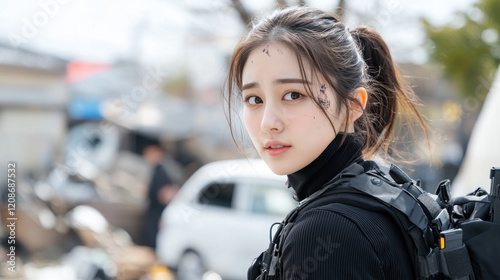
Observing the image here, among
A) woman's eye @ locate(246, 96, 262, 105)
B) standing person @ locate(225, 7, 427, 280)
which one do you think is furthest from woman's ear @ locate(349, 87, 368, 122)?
woman's eye @ locate(246, 96, 262, 105)

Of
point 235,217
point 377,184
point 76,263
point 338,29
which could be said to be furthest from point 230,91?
point 235,217

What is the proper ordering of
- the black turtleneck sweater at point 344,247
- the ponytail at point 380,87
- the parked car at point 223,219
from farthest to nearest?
1. the parked car at point 223,219
2. the ponytail at point 380,87
3. the black turtleneck sweater at point 344,247

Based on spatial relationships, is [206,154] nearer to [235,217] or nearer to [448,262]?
[235,217]

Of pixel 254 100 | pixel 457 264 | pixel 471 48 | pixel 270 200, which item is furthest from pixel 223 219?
pixel 457 264

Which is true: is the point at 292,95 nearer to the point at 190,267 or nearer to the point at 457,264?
the point at 457,264

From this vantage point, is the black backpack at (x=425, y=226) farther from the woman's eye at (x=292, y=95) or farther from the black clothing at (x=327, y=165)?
the woman's eye at (x=292, y=95)

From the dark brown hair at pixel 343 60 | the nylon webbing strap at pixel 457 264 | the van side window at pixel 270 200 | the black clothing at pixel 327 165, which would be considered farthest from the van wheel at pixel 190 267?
the nylon webbing strap at pixel 457 264

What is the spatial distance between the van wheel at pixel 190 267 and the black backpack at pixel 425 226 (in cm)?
545

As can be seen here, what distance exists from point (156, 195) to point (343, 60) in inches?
264

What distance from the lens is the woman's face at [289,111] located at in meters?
1.23

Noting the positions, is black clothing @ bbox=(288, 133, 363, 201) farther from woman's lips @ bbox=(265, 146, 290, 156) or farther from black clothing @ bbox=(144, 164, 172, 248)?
black clothing @ bbox=(144, 164, 172, 248)

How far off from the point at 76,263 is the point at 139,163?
30.7 feet

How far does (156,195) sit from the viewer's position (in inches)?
304

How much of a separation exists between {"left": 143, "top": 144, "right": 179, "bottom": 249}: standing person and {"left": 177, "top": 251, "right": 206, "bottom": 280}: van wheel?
3.82 feet
